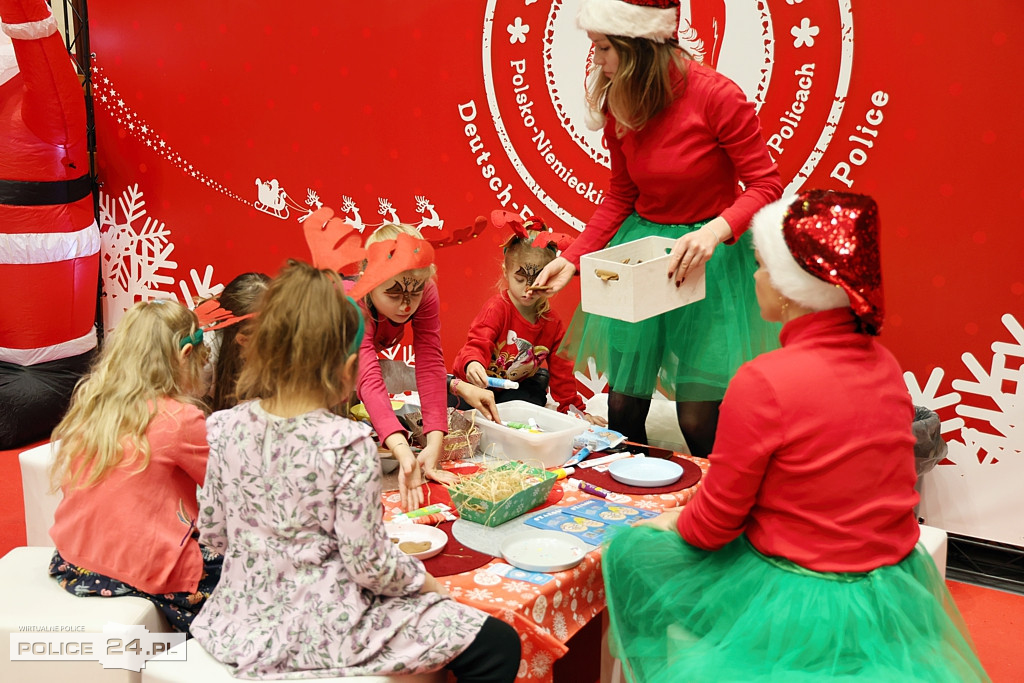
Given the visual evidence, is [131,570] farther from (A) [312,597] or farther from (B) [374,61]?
(B) [374,61]

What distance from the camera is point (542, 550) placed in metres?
2.11

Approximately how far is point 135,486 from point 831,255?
5.36ft

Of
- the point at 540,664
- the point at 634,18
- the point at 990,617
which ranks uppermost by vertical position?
the point at 634,18

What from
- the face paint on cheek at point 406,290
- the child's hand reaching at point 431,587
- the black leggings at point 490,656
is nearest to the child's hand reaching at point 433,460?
the face paint on cheek at point 406,290

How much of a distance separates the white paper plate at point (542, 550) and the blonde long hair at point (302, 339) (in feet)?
1.83

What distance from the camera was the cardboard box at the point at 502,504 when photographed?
2.23m

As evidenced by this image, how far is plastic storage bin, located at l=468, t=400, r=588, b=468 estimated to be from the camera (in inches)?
102

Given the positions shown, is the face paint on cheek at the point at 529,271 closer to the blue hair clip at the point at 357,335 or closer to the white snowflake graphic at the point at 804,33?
the white snowflake graphic at the point at 804,33

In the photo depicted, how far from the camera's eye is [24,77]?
4.59 meters

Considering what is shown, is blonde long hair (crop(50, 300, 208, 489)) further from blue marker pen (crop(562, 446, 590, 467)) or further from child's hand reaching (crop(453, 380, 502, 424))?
blue marker pen (crop(562, 446, 590, 467))

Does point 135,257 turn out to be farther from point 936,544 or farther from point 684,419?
point 936,544

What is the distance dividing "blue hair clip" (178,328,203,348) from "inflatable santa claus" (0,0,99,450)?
2.84 meters

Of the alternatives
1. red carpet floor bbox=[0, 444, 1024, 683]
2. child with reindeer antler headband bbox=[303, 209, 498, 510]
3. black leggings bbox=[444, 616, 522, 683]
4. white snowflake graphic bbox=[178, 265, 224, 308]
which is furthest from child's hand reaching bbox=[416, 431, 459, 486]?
white snowflake graphic bbox=[178, 265, 224, 308]

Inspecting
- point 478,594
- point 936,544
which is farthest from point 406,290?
point 936,544
